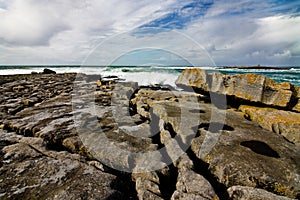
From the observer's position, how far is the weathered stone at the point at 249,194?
2.53 m

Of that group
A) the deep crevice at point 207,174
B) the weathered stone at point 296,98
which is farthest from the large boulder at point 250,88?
the deep crevice at point 207,174

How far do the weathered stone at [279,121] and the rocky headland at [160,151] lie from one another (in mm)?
22

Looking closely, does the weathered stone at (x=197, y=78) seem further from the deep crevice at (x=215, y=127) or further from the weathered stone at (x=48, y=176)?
the weathered stone at (x=48, y=176)

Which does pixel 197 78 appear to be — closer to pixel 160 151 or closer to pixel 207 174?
pixel 160 151

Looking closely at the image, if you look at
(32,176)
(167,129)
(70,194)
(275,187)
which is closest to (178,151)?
(167,129)

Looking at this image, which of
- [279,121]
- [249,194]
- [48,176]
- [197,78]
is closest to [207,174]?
[249,194]

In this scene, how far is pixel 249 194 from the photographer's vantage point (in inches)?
102

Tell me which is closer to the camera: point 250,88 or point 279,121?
point 279,121

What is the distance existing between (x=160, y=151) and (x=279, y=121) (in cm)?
318

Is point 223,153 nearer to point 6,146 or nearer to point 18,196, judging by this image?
point 18,196

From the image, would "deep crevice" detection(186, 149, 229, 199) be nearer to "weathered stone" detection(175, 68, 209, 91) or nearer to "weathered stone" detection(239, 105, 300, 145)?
"weathered stone" detection(239, 105, 300, 145)

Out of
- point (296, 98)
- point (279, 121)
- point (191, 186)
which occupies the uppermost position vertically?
point (296, 98)

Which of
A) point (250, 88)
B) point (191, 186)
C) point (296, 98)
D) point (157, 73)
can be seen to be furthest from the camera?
point (157, 73)

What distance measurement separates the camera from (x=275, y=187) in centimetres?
287
